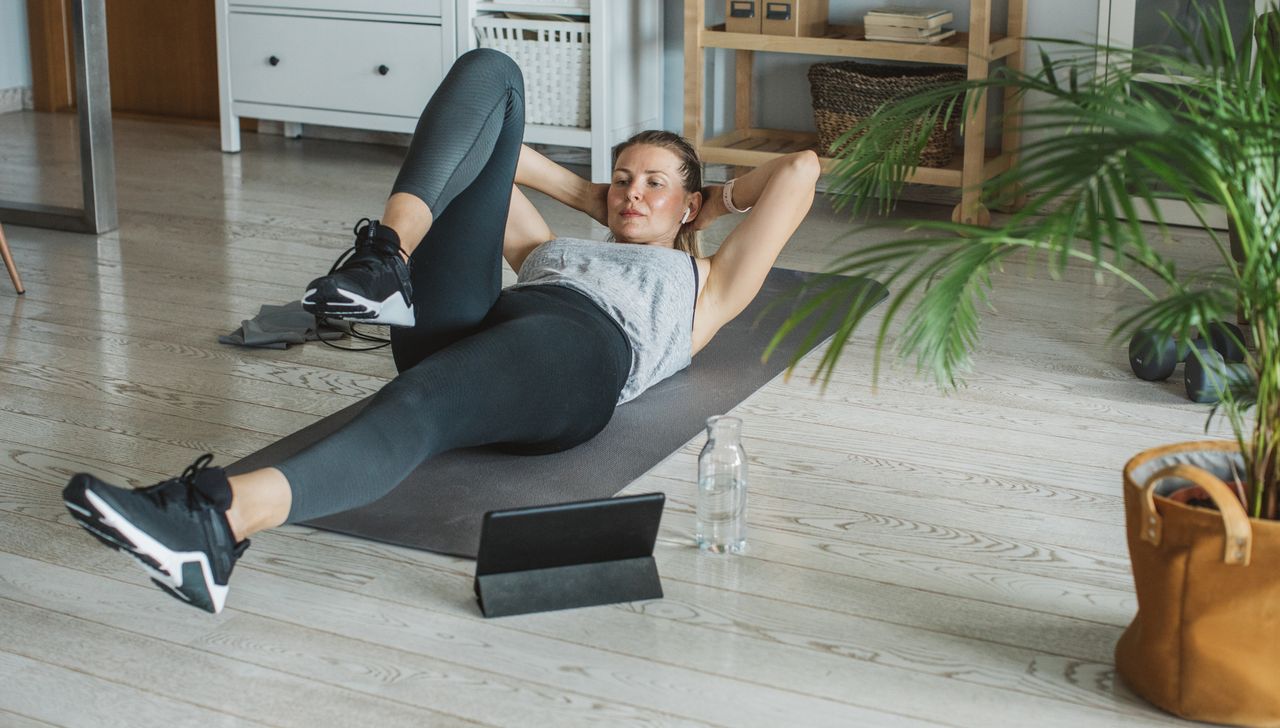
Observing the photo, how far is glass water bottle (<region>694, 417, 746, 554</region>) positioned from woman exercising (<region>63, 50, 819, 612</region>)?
245mm

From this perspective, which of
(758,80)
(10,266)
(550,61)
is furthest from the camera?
(758,80)

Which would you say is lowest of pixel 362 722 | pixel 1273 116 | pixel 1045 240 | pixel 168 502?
pixel 362 722

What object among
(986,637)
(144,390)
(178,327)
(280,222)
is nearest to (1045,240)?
(986,637)

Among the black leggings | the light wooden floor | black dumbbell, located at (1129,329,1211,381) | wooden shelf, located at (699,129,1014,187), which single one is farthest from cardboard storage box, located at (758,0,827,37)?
the black leggings

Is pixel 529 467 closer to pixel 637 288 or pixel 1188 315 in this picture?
pixel 637 288

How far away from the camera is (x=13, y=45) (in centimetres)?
574

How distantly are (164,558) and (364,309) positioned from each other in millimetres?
518

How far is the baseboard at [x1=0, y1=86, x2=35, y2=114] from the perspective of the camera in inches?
225

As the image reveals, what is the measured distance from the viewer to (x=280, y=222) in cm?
401

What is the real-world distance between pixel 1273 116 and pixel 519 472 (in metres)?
1.19

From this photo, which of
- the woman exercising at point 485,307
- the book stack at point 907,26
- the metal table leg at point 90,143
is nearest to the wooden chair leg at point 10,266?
the metal table leg at point 90,143

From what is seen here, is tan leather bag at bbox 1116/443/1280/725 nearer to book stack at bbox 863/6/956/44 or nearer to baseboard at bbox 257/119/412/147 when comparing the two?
book stack at bbox 863/6/956/44

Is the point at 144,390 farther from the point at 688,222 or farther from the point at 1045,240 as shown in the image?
the point at 1045,240

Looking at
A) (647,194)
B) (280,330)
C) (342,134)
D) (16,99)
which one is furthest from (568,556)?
(16,99)
